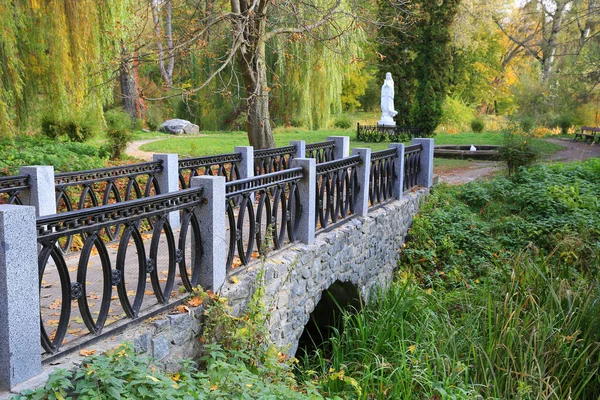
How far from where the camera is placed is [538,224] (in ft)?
33.0

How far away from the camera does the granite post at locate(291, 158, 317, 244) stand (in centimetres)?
644

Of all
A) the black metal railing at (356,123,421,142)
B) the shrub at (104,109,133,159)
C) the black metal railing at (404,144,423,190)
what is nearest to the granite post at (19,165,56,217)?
the black metal railing at (404,144,423,190)

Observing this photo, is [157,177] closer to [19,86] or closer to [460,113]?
[19,86]

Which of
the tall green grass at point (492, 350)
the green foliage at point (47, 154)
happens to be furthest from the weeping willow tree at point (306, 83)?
the tall green grass at point (492, 350)

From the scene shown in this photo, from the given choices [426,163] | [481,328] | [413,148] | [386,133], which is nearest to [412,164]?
[413,148]

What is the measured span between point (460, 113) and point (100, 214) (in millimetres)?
30743

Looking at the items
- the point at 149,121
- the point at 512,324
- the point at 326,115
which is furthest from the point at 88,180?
the point at 149,121

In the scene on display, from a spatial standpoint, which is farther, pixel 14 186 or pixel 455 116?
pixel 455 116

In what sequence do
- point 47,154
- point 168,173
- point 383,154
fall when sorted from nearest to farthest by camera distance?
point 168,173 < point 383,154 < point 47,154

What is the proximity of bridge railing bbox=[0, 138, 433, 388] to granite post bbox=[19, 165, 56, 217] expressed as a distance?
14mm

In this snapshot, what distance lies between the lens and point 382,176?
9.20 m

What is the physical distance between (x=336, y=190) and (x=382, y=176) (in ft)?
5.96

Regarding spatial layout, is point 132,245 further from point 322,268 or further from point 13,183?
point 322,268

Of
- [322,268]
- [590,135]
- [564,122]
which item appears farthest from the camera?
[564,122]
